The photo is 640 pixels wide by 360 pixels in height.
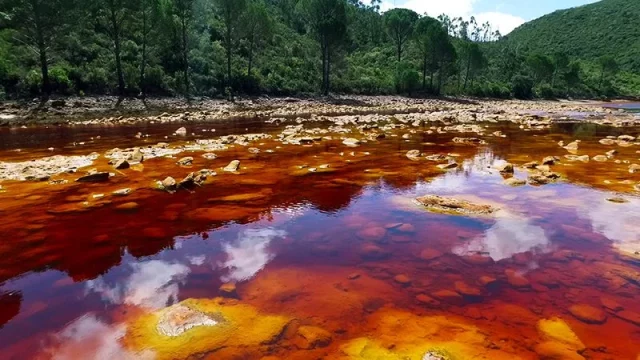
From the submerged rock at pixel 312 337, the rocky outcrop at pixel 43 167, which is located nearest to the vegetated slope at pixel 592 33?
the rocky outcrop at pixel 43 167

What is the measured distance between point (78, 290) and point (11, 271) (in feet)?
5.16

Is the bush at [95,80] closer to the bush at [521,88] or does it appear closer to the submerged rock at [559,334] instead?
the submerged rock at [559,334]

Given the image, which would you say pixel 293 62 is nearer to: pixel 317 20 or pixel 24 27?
pixel 317 20

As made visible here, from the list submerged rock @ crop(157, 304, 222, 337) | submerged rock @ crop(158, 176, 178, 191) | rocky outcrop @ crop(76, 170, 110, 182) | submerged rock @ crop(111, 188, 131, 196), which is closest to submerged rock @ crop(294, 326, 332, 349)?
submerged rock @ crop(157, 304, 222, 337)

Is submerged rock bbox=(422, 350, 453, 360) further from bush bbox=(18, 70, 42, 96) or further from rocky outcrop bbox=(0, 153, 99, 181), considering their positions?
bush bbox=(18, 70, 42, 96)

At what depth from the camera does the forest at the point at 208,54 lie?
1500 inches

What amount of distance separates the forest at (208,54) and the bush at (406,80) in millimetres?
184

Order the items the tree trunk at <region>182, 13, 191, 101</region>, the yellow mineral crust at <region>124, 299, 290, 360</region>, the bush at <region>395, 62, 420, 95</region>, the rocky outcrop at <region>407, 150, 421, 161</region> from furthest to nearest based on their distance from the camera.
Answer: the bush at <region>395, 62, 420, 95</region>, the tree trunk at <region>182, 13, 191, 101</region>, the rocky outcrop at <region>407, 150, 421, 161</region>, the yellow mineral crust at <region>124, 299, 290, 360</region>

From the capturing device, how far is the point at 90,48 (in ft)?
151

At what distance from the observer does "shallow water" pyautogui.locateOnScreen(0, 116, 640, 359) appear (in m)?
4.73

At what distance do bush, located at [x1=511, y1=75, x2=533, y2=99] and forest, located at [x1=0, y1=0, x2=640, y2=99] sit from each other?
29 cm

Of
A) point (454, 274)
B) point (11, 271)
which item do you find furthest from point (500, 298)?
point (11, 271)

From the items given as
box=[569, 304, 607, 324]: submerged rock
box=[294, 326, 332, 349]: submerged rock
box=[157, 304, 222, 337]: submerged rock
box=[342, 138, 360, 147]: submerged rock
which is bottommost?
box=[294, 326, 332, 349]: submerged rock

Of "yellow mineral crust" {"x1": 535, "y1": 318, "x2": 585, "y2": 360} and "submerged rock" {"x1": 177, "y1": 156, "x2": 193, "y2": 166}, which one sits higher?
"submerged rock" {"x1": 177, "y1": 156, "x2": 193, "y2": 166}
